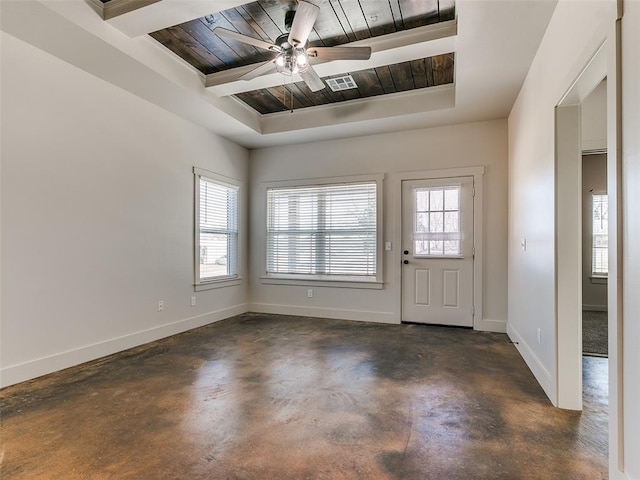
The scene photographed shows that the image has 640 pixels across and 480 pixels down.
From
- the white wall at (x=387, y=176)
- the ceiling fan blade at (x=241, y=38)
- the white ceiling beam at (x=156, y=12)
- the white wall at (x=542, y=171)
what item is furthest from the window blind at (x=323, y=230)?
the white ceiling beam at (x=156, y=12)

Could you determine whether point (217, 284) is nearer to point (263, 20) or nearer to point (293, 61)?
point (293, 61)

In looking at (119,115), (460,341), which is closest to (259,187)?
(119,115)

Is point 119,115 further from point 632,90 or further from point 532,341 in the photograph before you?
point 532,341

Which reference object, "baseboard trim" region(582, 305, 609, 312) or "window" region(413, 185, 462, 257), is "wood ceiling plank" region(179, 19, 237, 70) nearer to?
"window" region(413, 185, 462, 257)

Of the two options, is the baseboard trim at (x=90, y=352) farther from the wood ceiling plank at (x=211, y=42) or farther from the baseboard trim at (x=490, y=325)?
the baseboard trim at (x=490, y=325)

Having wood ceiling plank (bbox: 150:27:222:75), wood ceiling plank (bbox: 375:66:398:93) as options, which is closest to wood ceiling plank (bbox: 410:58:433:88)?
wood ceiling plank (bbox: 375:66:398:93)

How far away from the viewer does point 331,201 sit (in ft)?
17.1

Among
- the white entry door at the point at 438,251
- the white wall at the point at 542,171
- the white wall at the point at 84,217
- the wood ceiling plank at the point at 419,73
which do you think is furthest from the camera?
the white entry door at the point at 438,251

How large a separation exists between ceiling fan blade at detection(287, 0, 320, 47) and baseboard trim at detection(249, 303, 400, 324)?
3.54 metres

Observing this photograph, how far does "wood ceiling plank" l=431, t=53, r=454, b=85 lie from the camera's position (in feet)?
11.0

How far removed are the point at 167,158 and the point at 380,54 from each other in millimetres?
2664

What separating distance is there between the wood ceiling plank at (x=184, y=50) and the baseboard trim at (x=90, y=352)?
2.87 meters

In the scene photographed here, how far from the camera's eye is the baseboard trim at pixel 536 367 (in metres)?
2.45

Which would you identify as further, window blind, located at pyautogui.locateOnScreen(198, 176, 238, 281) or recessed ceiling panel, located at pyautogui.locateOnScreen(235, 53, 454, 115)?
window blind, located at pyautogui.locateOnScreen(198, 176, 238, 281)
